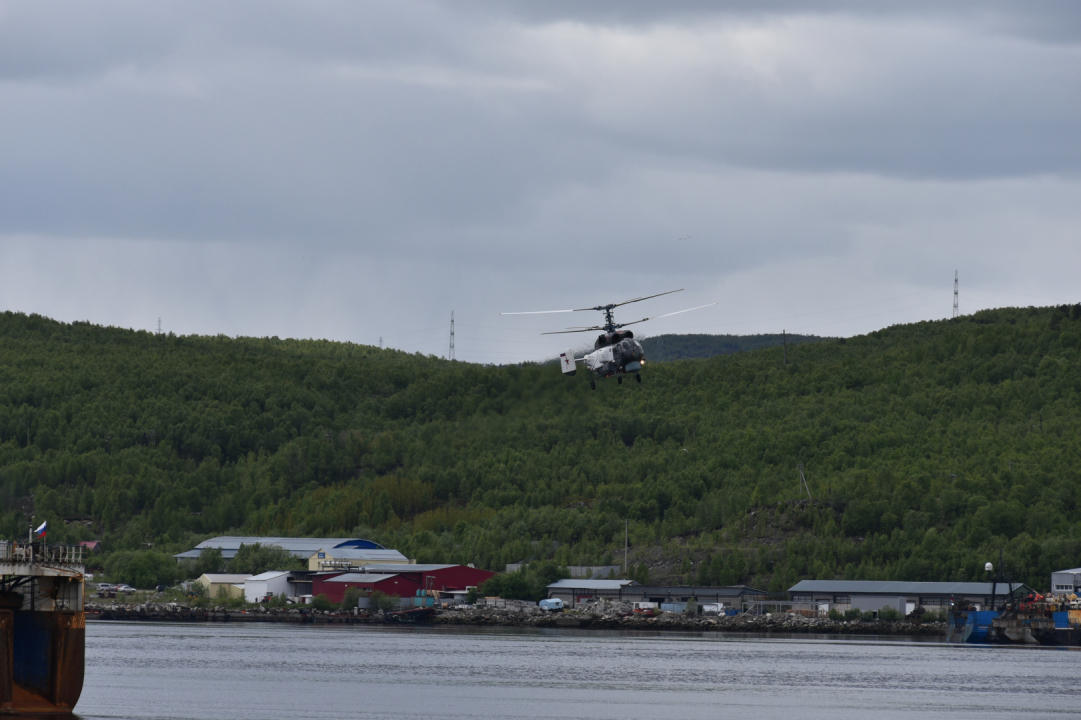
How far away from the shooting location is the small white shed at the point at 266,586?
173875 millimetres

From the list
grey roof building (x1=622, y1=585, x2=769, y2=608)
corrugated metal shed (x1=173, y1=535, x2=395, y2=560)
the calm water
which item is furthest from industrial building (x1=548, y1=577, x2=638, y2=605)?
the calm water

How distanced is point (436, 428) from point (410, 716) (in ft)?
236

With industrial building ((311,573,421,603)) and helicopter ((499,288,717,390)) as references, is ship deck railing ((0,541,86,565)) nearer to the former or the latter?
helicopter ((499,288,717,390))

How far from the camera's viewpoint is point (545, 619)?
157750 mm

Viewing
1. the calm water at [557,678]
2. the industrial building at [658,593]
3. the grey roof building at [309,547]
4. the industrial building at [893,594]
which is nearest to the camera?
the calm water at [557,678]

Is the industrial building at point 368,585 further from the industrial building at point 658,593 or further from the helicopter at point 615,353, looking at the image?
the helicopter at point 615,353

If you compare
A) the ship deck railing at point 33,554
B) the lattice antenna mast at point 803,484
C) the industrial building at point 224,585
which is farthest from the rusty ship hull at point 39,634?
the lattice antenna mast at point 803,484

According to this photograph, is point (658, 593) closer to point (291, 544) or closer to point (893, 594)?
point (893, 594)

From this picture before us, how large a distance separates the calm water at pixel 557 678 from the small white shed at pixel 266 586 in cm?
4183

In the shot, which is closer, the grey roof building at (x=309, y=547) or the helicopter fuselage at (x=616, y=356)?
the helicopter fuselage at (x=616, y=356)

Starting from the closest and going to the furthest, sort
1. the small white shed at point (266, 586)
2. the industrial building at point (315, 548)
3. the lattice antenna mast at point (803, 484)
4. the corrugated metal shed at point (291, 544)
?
the small white shed at point (266, 586) < the industrial building at point (315, 548) < the corrugated metal shed at point (291, 544) < the lattice antenna mast at point (803, 484)

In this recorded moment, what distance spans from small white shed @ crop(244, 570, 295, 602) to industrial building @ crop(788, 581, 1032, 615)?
5912cm

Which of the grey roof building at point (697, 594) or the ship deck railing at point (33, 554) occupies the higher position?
the ship deck railing at point (33, 554)

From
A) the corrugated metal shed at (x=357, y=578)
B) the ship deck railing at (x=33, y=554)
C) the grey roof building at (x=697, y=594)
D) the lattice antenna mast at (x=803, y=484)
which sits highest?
the lattice antenna mast at (x=803, y=484)
